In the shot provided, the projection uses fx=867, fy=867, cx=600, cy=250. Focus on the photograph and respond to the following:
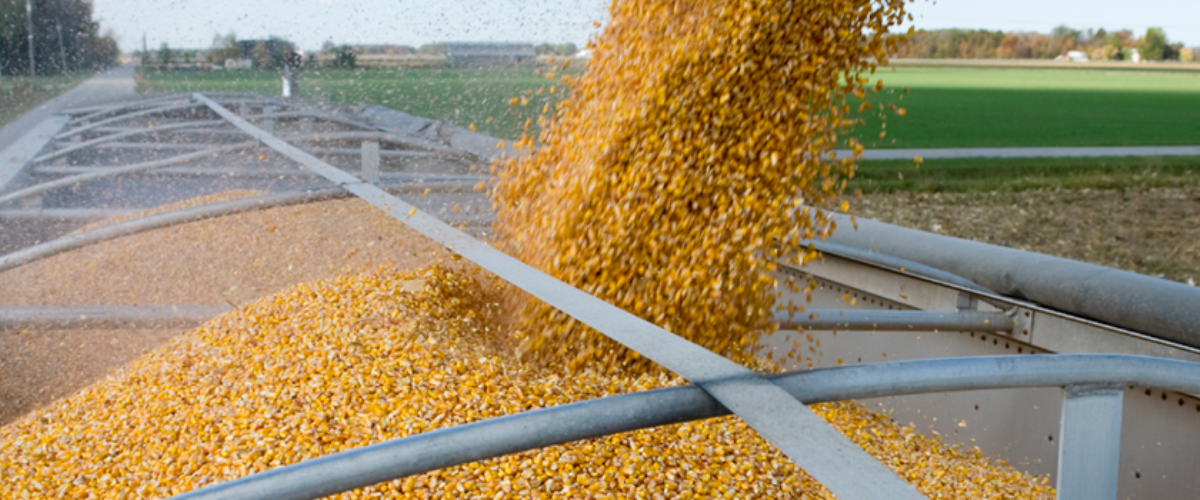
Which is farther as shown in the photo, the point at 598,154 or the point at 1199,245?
the point at 1199,245

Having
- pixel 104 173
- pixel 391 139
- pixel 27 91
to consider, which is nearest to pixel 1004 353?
pixel 391 139

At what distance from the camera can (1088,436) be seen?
98cm

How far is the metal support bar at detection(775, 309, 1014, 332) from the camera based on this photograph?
1.91 meters

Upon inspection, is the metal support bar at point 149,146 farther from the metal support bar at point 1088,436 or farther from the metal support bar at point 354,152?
the metal support bar at point 1088,436

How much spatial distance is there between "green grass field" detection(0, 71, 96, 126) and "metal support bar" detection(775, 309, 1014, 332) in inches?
459

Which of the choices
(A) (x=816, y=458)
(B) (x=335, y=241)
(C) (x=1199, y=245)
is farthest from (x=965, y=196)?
(A) (x=816, y=458)

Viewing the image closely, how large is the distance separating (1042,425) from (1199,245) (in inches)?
179

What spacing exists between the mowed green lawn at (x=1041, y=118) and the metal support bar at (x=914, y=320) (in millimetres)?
4617

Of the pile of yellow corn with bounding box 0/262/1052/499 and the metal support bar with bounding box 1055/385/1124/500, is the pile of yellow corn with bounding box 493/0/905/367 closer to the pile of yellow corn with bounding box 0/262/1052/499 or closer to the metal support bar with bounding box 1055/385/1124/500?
the pile of yellow corn with bounding box 0/262/1052/499

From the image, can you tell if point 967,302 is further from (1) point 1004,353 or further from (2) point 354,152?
(2) point 354,152

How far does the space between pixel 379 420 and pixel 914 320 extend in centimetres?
115

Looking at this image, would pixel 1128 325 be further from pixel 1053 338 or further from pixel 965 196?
pixel 965 196

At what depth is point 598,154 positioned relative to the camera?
5.89 feet

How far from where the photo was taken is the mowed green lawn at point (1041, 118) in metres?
12.9
